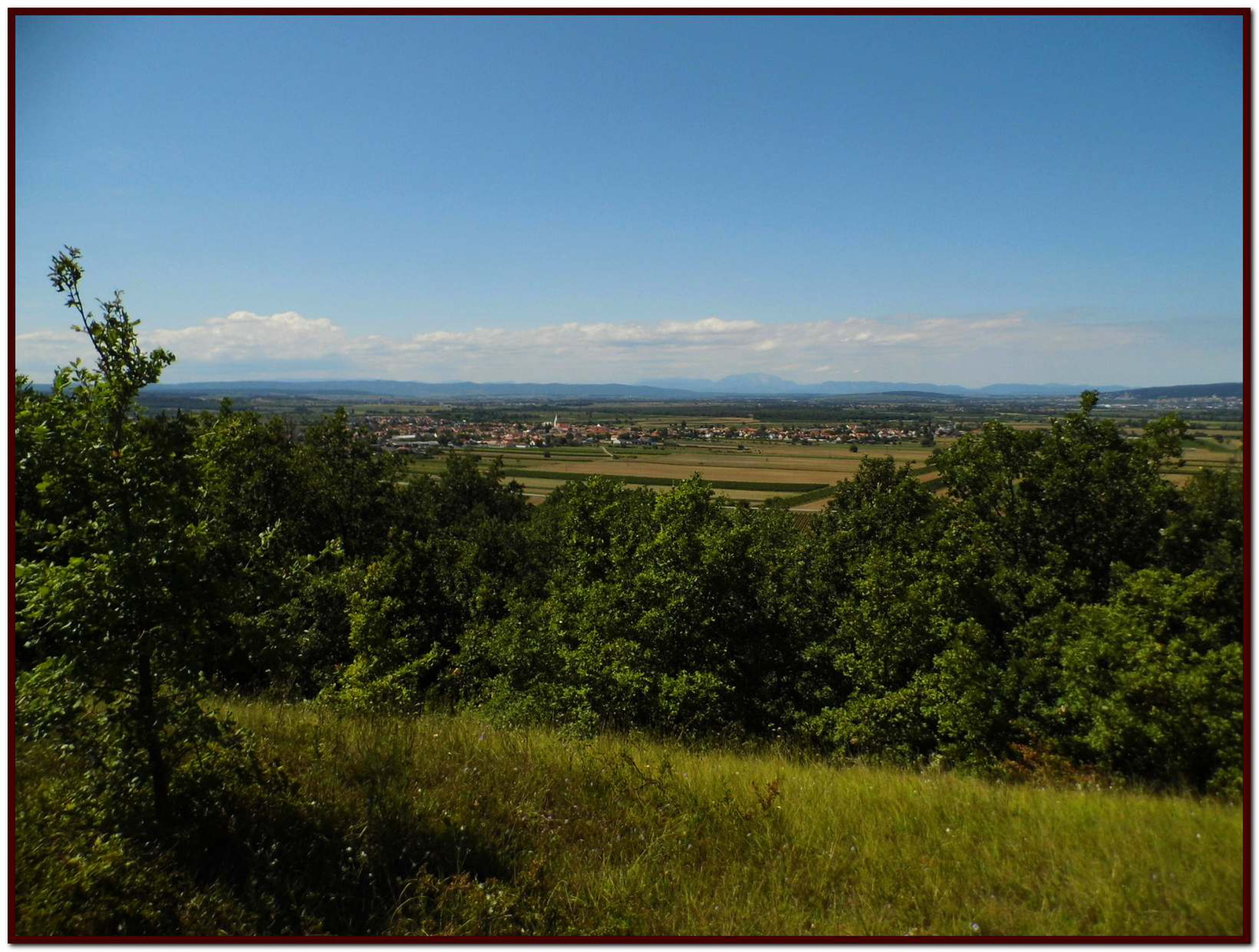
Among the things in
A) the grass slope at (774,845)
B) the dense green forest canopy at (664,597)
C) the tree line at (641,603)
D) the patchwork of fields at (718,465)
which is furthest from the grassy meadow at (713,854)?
the patchwork of fields at (718,465)

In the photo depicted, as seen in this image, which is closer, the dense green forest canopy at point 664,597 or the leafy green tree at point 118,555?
the leafy green tree at point 118,555

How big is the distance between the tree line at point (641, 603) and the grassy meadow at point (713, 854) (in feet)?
3.02

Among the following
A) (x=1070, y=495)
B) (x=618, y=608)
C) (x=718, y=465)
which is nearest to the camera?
(x=1070, y=495)

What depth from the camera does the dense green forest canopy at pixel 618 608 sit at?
3.92 m

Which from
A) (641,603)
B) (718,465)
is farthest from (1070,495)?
(718,465)

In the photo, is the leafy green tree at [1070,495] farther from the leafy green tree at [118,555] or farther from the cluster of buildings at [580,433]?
the cluster of buildings at [580,433]

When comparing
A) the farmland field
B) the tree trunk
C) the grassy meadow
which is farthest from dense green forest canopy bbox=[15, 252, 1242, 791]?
the farmland field

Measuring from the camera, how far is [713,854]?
14.7ft

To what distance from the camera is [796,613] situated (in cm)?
1390

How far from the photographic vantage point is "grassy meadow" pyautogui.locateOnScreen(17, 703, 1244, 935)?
12.4 feet

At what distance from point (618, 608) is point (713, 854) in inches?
332

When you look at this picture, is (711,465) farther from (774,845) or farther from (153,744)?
(153,744)

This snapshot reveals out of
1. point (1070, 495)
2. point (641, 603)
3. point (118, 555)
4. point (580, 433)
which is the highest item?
point (580, 433)

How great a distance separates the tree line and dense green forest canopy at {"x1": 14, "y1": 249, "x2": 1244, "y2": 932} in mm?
34
